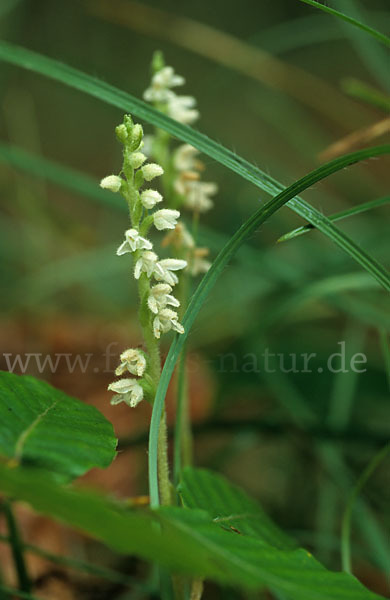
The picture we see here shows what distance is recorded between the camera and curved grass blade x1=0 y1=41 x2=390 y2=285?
1287 mm

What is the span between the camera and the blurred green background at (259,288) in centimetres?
234

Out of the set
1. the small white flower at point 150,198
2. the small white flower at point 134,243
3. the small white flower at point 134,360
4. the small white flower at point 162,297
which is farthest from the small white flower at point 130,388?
the small white flower at point 150,198

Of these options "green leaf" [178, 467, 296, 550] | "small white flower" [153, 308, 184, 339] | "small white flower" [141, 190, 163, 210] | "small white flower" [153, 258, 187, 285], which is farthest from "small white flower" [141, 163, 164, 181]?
"green leaf" [178, 467, 296, 550]

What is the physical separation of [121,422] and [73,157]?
483 centimetres

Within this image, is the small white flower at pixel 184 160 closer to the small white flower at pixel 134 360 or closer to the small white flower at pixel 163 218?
the small white flower at pixel 163 218

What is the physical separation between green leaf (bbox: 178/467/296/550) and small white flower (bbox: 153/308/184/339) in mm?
324

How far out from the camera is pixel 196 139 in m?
1.41

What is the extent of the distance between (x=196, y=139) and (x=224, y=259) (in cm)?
33

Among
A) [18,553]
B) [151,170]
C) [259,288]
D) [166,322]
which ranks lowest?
[18,553]

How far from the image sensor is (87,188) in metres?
2.35

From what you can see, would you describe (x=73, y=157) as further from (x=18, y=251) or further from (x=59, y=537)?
(x=59, y=537)

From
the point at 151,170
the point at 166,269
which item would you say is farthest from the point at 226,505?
the point at 151,170

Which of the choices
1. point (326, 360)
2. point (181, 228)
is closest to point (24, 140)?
point (326, 360)

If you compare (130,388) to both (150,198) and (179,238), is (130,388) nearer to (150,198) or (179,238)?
(150,198)
